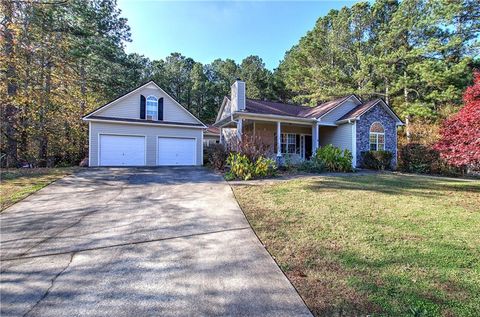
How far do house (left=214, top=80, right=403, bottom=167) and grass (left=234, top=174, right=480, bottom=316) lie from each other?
29.1ft

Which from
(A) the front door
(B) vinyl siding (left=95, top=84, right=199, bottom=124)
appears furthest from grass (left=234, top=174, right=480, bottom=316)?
(A) the front door

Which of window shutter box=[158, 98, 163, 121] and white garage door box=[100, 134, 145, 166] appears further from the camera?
window shutter box=[158, 98, 163, 121]

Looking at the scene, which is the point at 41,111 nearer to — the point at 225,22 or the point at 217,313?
the point at 225,22

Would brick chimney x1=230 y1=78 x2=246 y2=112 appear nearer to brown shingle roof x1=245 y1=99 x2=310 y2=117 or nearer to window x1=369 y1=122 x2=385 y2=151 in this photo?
brown shingle roof x1=245 y1=99 x2=310 y2=117

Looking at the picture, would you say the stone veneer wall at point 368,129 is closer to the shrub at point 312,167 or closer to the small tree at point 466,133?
the shrub at point 312,167

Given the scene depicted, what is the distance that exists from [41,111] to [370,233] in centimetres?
1726

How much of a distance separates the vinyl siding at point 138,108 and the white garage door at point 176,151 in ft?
4.79

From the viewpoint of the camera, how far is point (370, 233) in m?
4.61

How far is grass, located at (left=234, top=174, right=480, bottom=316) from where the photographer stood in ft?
9.24

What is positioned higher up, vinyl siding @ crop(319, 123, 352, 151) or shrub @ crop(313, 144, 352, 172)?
vinyl siding @ crop(319, 123, 352, 151)

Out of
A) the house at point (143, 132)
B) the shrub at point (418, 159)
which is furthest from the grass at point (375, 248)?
the house at point (143, 132)

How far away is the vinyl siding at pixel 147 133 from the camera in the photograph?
14.8 m

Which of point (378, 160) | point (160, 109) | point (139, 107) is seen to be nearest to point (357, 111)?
point (378, 160)

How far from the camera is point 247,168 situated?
1044 cm
